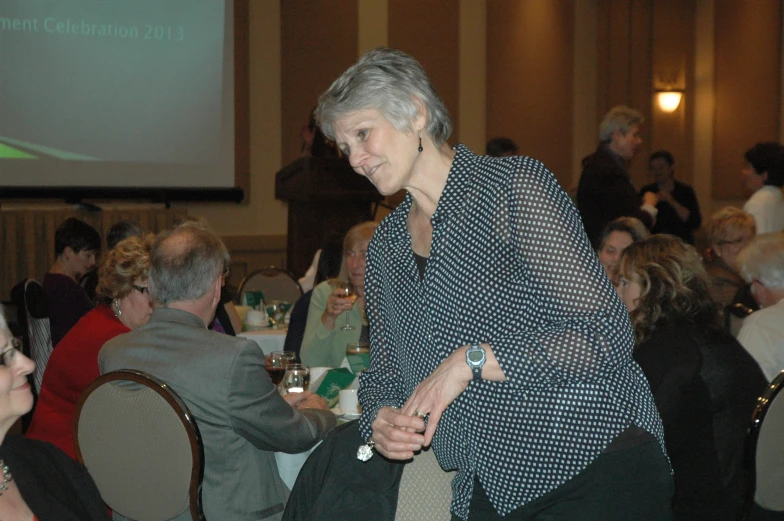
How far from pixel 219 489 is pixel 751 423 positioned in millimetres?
1515

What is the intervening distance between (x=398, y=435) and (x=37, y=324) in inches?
143

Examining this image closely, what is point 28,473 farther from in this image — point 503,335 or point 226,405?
point 503,335

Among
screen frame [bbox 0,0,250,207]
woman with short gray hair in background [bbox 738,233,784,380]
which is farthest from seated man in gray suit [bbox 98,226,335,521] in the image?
screen frame [bbox 0,0,250,207]

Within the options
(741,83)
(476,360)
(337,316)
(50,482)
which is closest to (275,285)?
(337,316)

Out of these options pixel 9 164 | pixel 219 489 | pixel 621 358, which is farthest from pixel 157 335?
pixel 9 164

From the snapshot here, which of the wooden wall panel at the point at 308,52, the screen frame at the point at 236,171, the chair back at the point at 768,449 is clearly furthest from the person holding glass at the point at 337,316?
the wooden wall panel at the point at 308,52

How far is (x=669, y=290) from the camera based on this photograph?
2.64 m

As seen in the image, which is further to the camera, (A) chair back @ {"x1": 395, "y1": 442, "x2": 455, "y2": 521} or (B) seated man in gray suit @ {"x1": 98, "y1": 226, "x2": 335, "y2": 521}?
(B) seated man in gray suit @ {"x1": 98, "y1": 226, "x2": 335, "y2": 521}

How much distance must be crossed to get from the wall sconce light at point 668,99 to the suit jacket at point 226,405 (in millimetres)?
9311

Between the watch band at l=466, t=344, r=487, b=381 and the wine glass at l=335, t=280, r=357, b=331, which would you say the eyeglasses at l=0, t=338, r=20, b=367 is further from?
the wine glass at l=335, t=280, r=357, b=331

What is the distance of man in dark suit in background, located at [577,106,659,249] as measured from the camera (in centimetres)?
552

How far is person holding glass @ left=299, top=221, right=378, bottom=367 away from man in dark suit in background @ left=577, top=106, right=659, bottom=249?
6.19ft

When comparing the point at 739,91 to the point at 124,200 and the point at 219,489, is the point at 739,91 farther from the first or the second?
the point at 219,489

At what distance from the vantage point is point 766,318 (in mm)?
3188
